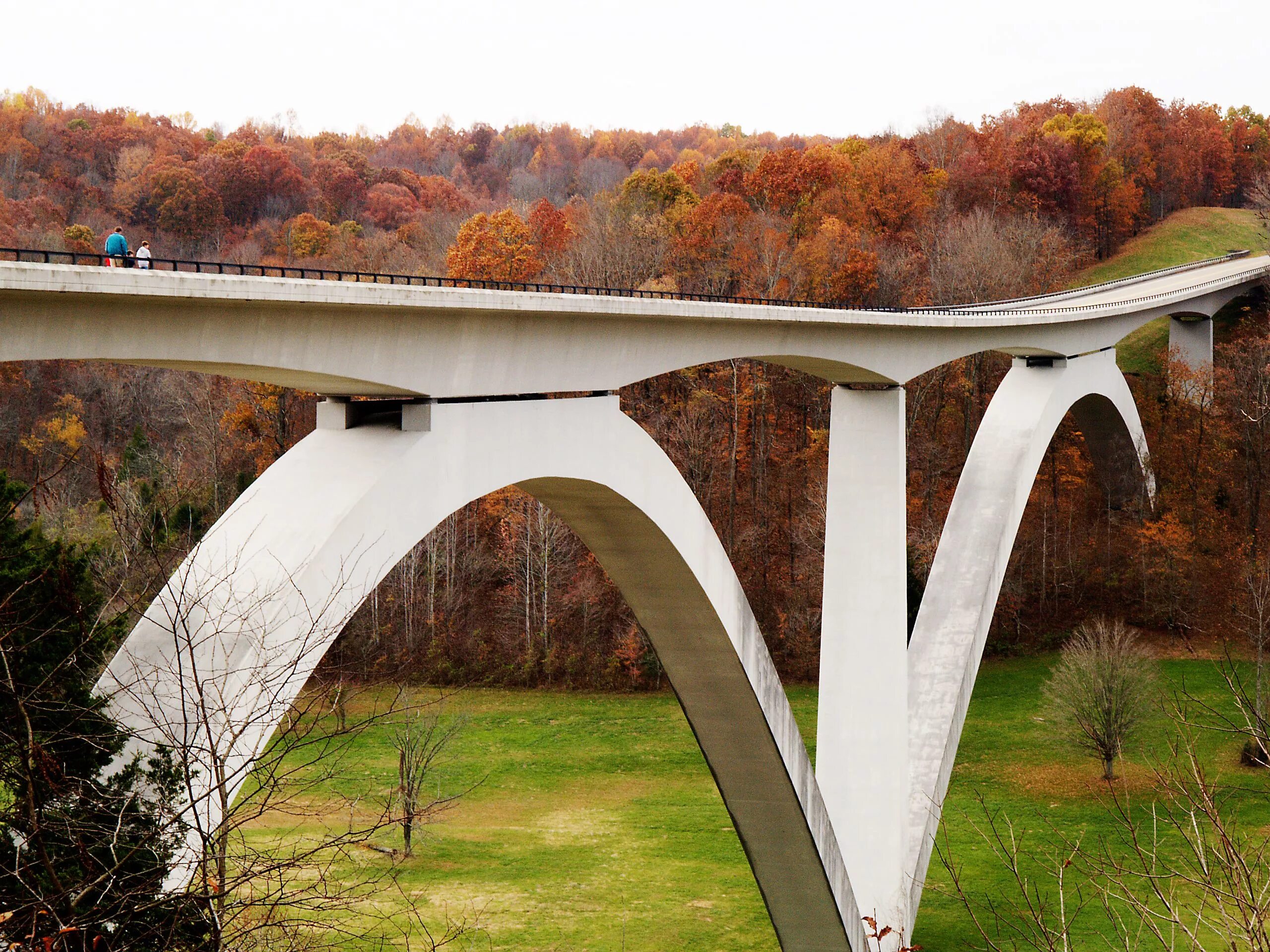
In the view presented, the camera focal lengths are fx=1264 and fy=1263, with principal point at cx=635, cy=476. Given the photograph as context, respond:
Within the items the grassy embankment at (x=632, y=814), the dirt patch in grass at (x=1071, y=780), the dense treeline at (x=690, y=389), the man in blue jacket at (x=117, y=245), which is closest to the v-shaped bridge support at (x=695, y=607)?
the man in blue jacket at (x=117, y=245)

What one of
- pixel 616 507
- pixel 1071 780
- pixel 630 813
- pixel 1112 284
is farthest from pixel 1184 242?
pixel 616 507

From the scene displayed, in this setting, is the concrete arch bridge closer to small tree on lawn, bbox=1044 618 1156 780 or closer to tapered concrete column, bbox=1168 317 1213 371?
small tree on lawn, bbox=1044 618 1156 780

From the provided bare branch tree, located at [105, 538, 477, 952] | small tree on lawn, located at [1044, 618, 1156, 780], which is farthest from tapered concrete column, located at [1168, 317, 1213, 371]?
bare branch tree, located at [105, 538, 477, 952]

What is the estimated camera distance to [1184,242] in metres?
70.0

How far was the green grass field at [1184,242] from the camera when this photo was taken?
67312 mm

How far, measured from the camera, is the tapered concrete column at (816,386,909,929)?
68.6 ft

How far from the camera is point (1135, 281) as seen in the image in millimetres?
51656

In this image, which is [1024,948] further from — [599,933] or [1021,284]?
[1021,284]

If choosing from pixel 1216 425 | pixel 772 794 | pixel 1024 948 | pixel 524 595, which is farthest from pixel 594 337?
pixel 1216 425

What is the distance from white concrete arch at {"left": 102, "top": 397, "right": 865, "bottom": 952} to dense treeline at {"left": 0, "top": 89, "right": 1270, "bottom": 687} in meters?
16.1

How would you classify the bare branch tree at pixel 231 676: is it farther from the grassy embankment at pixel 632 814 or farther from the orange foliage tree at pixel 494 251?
the orange foliage tree at pixel 494 251

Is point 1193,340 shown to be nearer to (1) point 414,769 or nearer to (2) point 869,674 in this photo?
(2) point 869,674

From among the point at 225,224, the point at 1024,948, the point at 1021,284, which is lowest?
the point at 1024,948

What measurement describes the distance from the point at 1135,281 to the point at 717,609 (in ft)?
136
